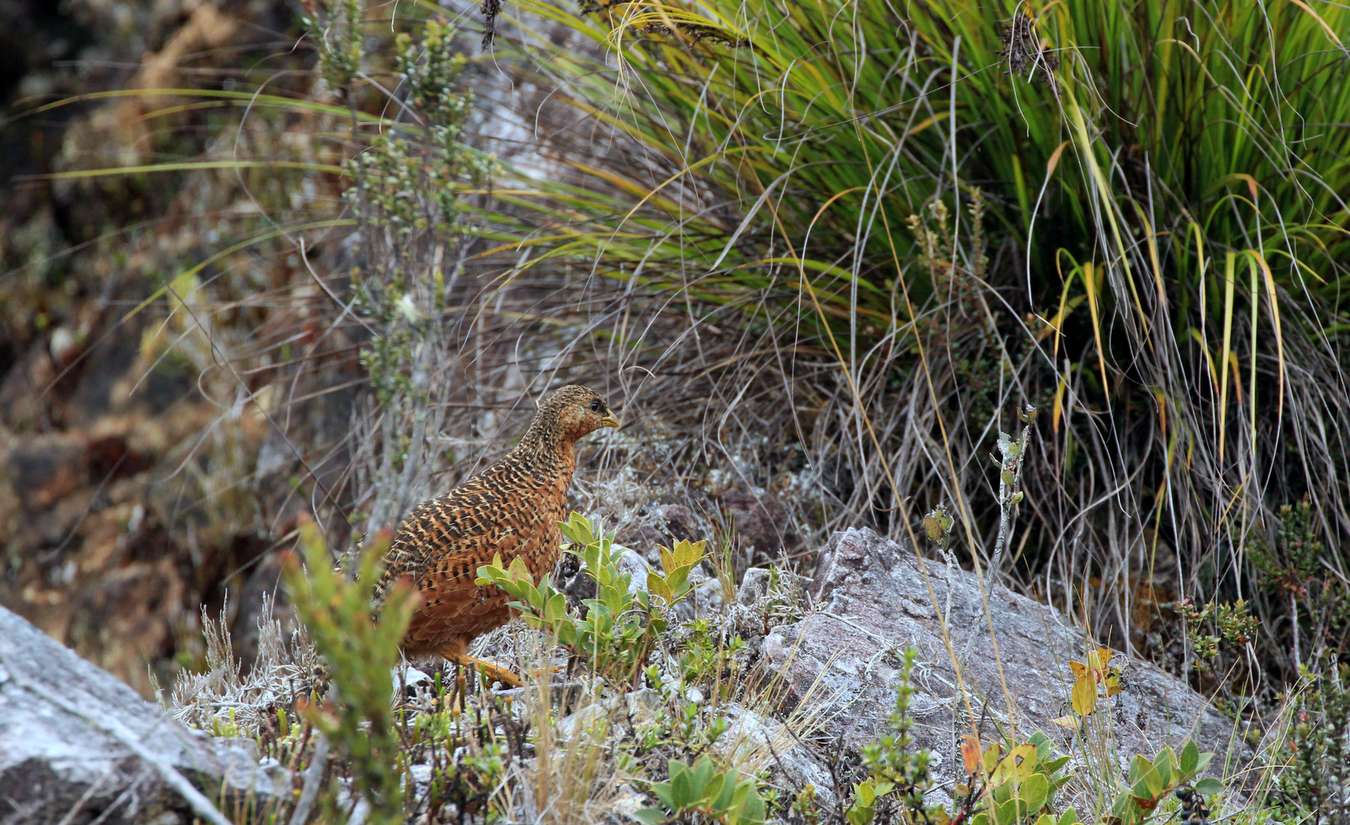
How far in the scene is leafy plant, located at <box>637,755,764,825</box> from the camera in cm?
200

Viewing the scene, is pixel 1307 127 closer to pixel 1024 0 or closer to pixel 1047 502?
pixel 1024 0

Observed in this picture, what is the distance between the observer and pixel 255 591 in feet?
19.0

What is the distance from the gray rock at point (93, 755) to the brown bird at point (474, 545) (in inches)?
27.9

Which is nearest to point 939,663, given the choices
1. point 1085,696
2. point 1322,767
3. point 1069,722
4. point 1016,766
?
point 1069,722

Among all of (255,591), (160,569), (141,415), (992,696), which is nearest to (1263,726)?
(992,696)

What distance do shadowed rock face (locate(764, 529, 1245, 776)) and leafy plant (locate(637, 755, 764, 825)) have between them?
22.6 inches

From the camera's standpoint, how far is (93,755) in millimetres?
1823

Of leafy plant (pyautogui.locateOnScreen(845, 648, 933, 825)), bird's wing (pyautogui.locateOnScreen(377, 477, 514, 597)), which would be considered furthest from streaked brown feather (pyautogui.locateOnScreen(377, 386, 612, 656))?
leafy plant (pyautogui.locateOnScreen(845, 648, 933, 825))

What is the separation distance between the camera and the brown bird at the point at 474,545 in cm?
273

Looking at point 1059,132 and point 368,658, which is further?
point 1059,132

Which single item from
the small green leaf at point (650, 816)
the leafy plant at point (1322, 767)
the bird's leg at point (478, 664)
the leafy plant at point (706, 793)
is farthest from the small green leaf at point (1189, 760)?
the bird's leg at point (478, 664)

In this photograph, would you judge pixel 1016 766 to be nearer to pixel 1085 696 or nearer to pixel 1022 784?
pixel 1022 784

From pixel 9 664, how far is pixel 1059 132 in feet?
8.59

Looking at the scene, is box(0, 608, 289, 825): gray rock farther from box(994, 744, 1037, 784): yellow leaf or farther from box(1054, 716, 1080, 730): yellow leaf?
box(1054, 716, 1080, 730): yellow leaf
